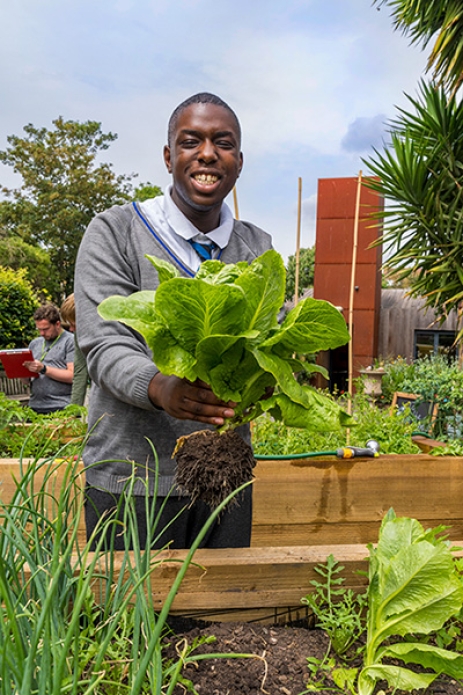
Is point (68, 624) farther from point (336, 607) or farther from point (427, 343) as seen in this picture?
point (427, 343)

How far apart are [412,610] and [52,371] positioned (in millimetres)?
3709

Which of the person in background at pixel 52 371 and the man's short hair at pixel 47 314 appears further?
the man's short hair at pixel 47 314

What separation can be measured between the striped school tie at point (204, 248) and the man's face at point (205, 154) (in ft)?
0.32

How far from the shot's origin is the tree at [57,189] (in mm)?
20969

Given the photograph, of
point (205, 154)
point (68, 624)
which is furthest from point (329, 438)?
point (68, 624)

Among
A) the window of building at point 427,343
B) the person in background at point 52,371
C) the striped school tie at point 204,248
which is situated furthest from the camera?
the window of building at point 427,343

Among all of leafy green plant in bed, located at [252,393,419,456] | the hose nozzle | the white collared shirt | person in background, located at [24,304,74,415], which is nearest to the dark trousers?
the white collared shirt

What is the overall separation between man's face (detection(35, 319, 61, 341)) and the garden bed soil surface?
3711 mm

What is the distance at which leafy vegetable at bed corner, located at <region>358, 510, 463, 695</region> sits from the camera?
0.96 meters

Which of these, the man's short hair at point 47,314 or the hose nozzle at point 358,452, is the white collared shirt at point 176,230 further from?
the man's short hair at point 47,314

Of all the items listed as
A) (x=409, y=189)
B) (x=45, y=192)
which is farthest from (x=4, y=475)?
(x=45, y=192)

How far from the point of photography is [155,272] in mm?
1480

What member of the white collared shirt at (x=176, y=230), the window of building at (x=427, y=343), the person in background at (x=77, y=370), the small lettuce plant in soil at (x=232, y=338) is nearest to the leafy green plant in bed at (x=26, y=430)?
the person in background at (x=77, y=370)

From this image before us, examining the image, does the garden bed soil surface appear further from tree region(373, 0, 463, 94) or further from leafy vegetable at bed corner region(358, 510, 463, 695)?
tree region(373, 0, 463, 94)
